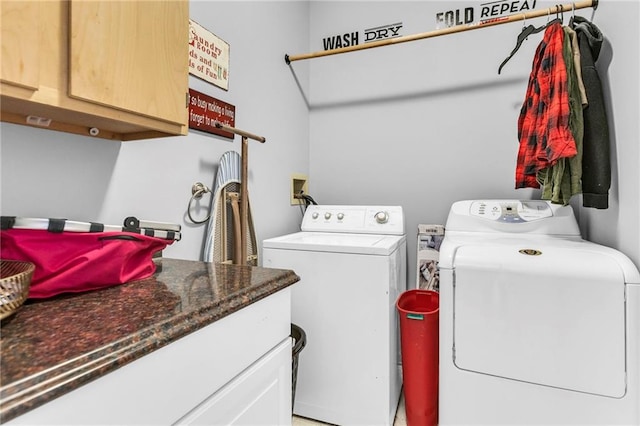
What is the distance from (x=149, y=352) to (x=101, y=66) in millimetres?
662

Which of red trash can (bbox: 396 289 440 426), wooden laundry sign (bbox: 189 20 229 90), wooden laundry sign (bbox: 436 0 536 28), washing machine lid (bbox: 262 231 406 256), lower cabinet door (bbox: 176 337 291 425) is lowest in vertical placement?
red trash can (bbox: 396 289 440 426)

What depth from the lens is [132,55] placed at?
2.88 feet

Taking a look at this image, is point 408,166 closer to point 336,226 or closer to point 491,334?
point 336,226

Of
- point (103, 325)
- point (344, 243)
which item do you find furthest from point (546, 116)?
point (103, 325)

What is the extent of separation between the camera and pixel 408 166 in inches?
98.3

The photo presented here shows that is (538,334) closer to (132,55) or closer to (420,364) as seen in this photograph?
(420,364)

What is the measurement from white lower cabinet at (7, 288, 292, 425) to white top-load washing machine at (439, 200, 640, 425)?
83 centimetres

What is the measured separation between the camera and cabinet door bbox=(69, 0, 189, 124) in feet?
2.51

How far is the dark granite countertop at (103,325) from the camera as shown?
452 millimetres

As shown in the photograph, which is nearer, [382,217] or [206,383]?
[206,383]

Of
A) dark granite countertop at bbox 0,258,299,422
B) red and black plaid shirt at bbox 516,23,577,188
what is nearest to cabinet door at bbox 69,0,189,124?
dark granite countertop at bbox 0,258,299,422

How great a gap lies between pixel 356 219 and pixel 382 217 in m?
0.17

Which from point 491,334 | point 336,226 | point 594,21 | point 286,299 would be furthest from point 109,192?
point 594,21

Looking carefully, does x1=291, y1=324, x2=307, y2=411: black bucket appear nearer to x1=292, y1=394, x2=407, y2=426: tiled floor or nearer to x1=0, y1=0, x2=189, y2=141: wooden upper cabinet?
x1=292, y1=394, x2=407, y2=426: tiled floor
